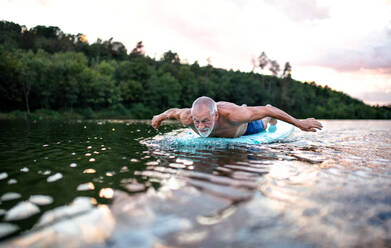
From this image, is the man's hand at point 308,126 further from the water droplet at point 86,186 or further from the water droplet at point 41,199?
the water droplet at point 41,199

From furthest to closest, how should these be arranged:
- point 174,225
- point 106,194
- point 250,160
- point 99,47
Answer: point 99,47
point 250,160
point 106,194
point 174,225

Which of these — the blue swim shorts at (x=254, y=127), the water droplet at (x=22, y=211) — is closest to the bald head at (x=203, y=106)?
the blue swim shorts at (x=254, y=127)

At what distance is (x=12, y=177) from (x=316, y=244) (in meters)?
2.67

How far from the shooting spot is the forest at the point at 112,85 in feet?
127

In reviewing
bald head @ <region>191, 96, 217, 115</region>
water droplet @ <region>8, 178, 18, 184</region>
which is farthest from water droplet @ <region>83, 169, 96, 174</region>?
bald head @ <region>191, 96, 217, 115</region>

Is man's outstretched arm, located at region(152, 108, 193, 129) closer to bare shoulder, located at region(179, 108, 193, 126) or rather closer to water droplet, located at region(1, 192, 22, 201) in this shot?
bare shoulder, located at region(179, 108, 193, 126)

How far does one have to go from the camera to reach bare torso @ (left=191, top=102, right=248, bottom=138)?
531 centimetres

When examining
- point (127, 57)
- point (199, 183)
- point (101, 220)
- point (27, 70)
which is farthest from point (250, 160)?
point (127, 57)

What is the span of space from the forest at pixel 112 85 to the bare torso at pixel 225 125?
98.1 ft

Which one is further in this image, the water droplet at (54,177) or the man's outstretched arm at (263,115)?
the man's outstretched arm at (263,115)

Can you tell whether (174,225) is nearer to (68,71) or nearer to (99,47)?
(68,71)

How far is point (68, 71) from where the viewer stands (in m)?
44.9

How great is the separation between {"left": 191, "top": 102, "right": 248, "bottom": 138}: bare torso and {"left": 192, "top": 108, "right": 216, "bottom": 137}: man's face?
0.92 ft

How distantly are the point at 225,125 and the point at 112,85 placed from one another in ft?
153
